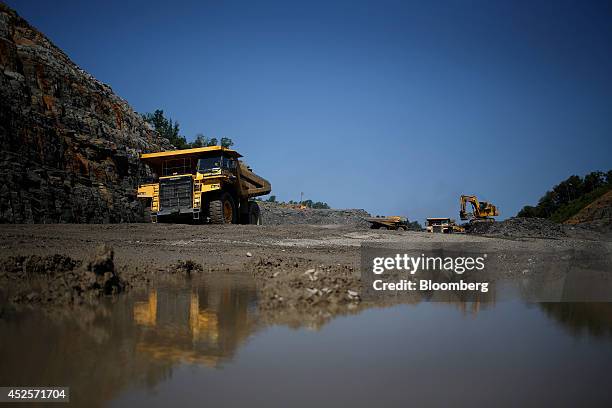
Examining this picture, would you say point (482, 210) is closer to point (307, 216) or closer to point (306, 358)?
point (307, 216)

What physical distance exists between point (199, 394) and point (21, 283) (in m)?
4.89

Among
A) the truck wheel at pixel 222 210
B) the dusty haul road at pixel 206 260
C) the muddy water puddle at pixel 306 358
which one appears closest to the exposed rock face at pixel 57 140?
the dusty haul road at pixel 206 260

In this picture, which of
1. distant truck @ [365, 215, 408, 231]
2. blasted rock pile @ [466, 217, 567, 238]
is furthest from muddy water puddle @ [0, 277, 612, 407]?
distant truck @ [365, 215, 408, 231]

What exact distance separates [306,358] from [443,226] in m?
34.7

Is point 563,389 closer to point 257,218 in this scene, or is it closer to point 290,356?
point 290,356

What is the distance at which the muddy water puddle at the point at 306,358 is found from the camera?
2344 mm

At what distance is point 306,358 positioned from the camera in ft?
9.87

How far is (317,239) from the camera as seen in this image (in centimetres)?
1382

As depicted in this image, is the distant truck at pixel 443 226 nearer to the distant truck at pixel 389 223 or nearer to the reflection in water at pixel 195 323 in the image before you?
the distant truck at pixel 389 223

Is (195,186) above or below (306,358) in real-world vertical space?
above

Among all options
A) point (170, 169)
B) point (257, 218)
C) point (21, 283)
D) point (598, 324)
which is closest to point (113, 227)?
point (170, 169)

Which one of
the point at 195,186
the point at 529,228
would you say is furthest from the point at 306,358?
the point at 529,228

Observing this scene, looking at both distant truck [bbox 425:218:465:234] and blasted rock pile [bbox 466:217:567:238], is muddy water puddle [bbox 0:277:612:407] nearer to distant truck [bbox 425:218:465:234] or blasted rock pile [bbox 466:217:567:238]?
blasted rock pile [bbox 466:217:567:238]

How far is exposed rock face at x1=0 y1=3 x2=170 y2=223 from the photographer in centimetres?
1486
